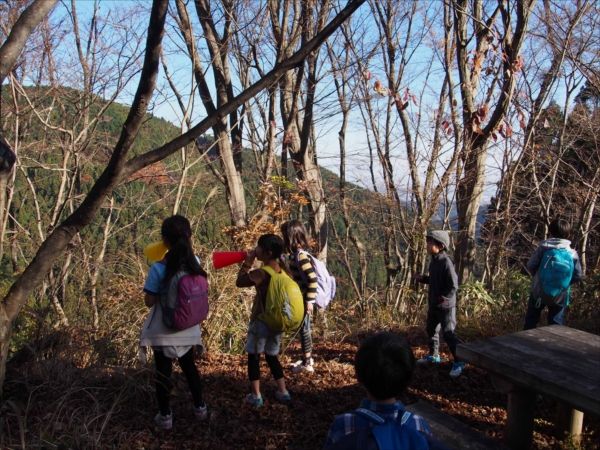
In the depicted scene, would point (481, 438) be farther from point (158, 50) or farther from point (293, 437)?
point (158, 50)

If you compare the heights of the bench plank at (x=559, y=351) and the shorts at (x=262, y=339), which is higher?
the bench plank at (x=559, y=351)

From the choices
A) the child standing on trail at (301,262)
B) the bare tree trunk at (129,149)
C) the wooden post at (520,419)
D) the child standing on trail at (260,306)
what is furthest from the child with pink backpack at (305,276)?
the wooden post at (520,419)

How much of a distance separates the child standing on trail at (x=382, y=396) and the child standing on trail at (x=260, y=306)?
166cm

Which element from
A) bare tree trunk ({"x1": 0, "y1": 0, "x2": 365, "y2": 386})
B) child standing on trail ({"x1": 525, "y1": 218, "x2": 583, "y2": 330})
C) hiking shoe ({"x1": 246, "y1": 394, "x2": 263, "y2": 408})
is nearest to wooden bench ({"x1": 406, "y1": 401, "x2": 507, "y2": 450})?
hiking shoe ({"x1": 246, "y1": 394, "x2": 263, "y2": 408})

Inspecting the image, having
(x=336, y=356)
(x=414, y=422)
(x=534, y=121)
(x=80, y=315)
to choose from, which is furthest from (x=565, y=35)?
(x=80, y=315)

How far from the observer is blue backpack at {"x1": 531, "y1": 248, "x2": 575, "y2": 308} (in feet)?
12.7

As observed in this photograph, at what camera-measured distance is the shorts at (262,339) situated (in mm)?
3314

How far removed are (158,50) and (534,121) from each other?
222 inches

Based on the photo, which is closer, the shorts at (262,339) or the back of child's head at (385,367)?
the back of child's head at (385,367)

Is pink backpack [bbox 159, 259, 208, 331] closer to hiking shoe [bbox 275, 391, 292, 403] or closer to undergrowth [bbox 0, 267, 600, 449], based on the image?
undergrowth [bbox 0, 267, 600, 449]

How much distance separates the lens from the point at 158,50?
2.49m

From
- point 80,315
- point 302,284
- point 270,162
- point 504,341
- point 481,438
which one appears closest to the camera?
point 481,438

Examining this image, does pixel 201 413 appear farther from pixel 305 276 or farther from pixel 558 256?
pixel 558 256

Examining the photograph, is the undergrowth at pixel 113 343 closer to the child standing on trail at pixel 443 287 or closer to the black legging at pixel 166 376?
the black legging at pixel 166 376
